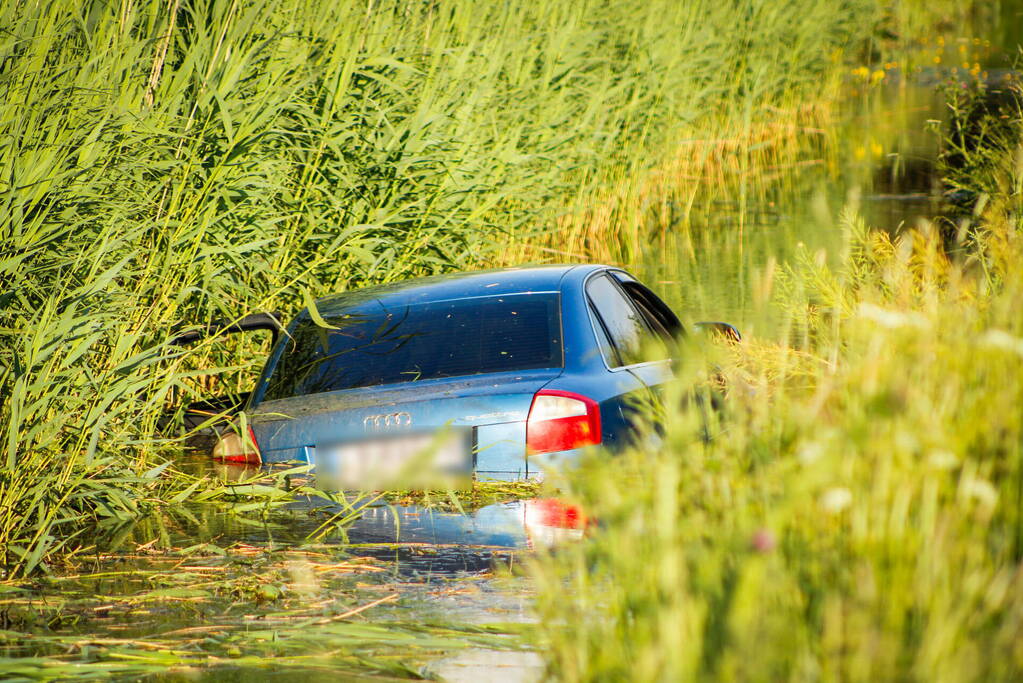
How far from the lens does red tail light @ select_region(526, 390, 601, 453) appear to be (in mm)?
5543

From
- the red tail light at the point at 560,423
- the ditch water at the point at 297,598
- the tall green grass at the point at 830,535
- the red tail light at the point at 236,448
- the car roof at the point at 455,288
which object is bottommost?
the ditch water at the point at 297,598

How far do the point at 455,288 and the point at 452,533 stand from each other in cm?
166

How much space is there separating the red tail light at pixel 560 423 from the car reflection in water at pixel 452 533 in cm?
24

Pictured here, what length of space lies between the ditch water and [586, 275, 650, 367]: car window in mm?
1230

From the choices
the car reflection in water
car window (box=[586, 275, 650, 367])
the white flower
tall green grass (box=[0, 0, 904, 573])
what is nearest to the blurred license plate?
the car reflection in water

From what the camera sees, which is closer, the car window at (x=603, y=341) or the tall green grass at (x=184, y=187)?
the tall green grass at (x=184, y=187)

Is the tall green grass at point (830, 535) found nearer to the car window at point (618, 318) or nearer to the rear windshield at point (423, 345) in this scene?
the rear windshield at point (423, 345)

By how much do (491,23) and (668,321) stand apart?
5.54 m

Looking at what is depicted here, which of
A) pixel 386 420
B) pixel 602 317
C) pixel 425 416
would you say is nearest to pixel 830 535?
pixel 425 416

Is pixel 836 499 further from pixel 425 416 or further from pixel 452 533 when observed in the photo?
pixel 425 416

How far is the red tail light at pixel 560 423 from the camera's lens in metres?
5.54

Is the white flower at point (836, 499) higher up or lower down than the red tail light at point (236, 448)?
higher up

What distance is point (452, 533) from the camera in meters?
5.49

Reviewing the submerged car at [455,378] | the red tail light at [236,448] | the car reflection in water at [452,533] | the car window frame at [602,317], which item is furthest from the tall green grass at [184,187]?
the car window frame at [602,317]
